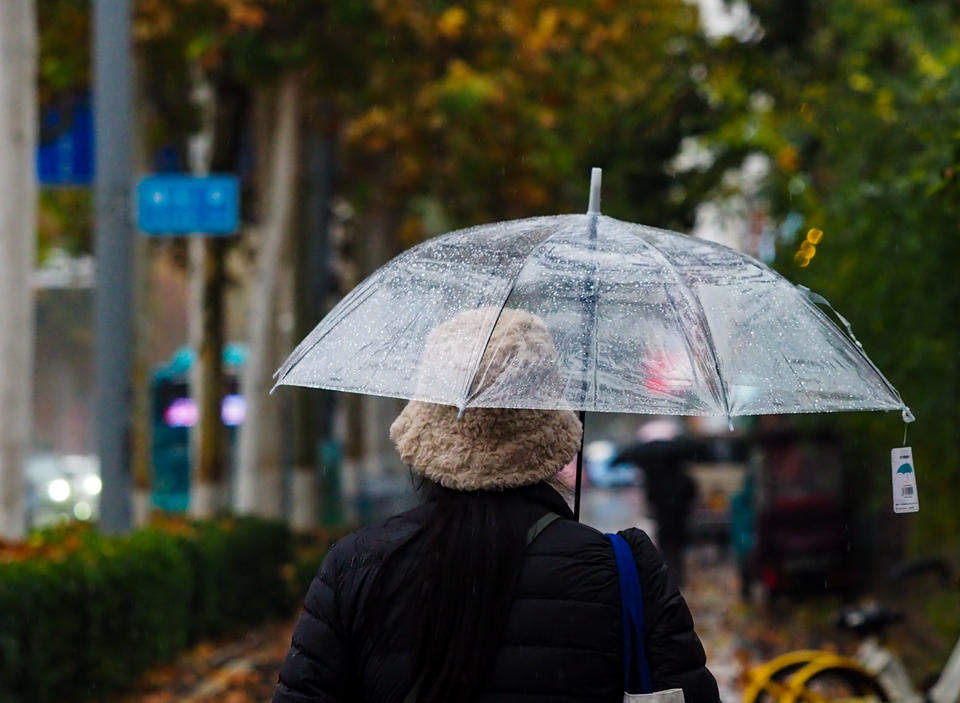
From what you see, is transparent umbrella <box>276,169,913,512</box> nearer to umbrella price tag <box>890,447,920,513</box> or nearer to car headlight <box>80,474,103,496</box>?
umbrella price tag <box>890,447,920,513</box>

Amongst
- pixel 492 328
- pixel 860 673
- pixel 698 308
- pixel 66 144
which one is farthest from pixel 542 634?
pixel 66 144

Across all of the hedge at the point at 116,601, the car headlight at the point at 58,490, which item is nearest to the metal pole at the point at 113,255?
the hedge at the point at 116,601

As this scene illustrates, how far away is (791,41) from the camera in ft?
58.5

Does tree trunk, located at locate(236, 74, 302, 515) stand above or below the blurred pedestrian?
above

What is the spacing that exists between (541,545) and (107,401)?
845cm

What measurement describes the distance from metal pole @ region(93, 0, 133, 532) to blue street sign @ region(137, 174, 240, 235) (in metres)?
0.26

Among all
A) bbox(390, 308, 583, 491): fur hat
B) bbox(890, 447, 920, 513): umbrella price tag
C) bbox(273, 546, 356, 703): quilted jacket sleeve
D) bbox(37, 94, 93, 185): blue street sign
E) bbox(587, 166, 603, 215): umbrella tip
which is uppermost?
bbox(37, 94, 93, 185): blue street sign

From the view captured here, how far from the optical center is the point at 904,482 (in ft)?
12.7

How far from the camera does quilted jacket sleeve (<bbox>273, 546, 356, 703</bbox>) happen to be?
2924mm

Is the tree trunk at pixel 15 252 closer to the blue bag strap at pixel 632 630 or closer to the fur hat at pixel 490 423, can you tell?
the fur hat at pixel 490 423

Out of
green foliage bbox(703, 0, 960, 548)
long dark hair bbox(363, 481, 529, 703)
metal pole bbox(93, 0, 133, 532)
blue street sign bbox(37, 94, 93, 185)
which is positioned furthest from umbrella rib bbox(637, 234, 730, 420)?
blue street sign bbox(37, 94, 93, 185)

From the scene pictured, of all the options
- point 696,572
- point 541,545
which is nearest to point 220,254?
point 696,572

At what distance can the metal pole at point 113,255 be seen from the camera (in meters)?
10.9

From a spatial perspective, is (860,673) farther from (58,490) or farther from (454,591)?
(58,490)
